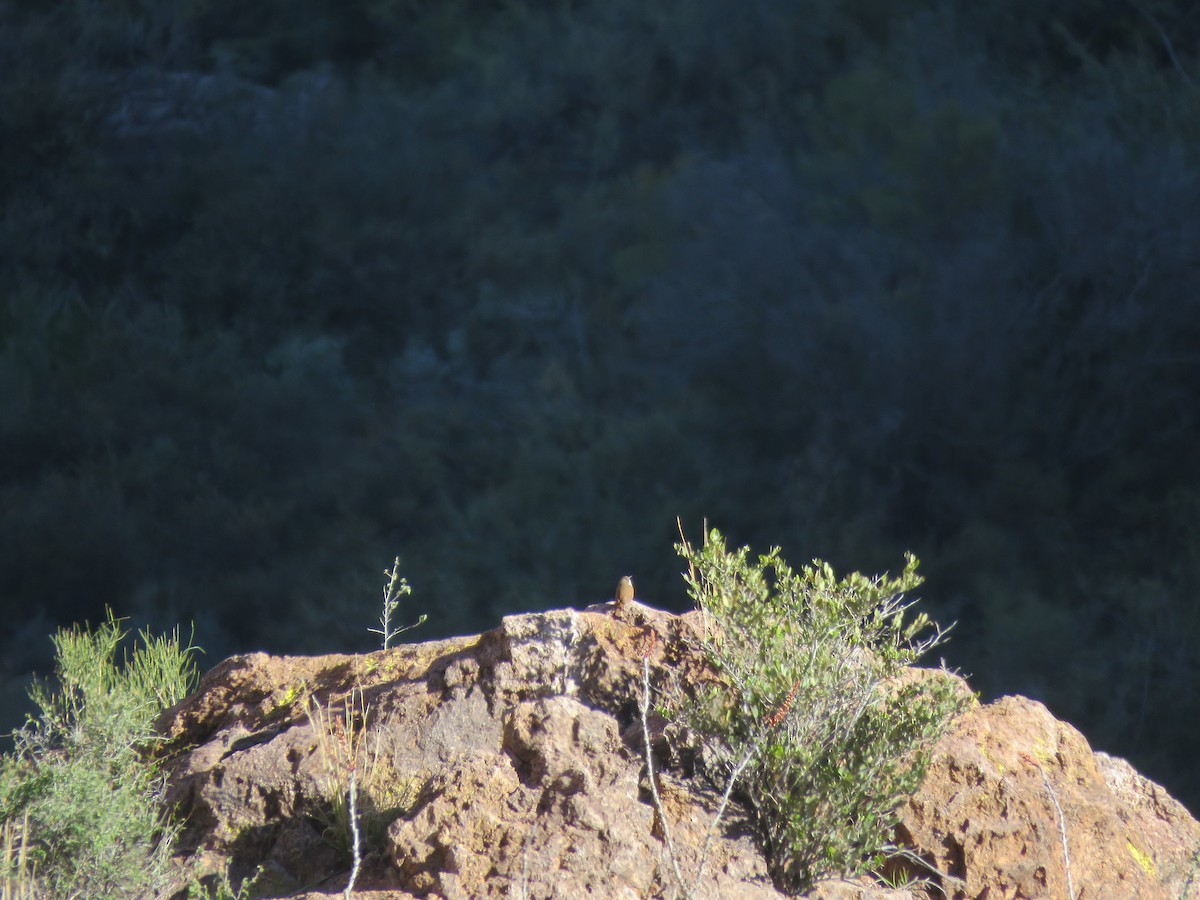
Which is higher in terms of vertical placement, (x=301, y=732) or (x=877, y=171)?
(x=877, y=171)

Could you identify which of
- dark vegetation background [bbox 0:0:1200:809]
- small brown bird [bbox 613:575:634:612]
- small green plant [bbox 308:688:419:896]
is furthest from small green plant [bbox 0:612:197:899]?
dark vegetation background [bbox 0:0:1200:809]

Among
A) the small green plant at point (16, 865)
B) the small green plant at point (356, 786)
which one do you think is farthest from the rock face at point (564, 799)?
the small green plant at point (16, 865)

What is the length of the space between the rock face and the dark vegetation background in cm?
416

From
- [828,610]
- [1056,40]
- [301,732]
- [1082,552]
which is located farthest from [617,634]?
[1056,40]

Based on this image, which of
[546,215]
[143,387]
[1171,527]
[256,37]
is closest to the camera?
[1171,527]

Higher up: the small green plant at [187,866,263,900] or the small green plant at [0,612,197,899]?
the small green plant at [0,612,197,899]

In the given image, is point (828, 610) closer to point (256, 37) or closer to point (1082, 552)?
point (1082, 552)

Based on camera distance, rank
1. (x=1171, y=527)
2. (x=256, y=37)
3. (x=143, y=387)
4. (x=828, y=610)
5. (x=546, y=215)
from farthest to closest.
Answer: (x=256, y=37), (x=546, y=215), (x=143, y=387), (x=1171, y=527), (x=828, y=610)

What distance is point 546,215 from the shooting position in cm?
1002

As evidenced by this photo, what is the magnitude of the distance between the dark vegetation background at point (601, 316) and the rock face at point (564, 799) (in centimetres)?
416

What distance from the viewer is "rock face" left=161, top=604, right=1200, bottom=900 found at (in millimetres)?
2016

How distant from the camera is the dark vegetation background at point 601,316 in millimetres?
7211

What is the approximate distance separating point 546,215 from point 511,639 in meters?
7.90

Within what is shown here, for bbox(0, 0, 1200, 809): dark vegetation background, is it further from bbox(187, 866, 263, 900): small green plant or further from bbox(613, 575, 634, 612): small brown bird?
bbox(187, 866, 263, 900): small green plant
